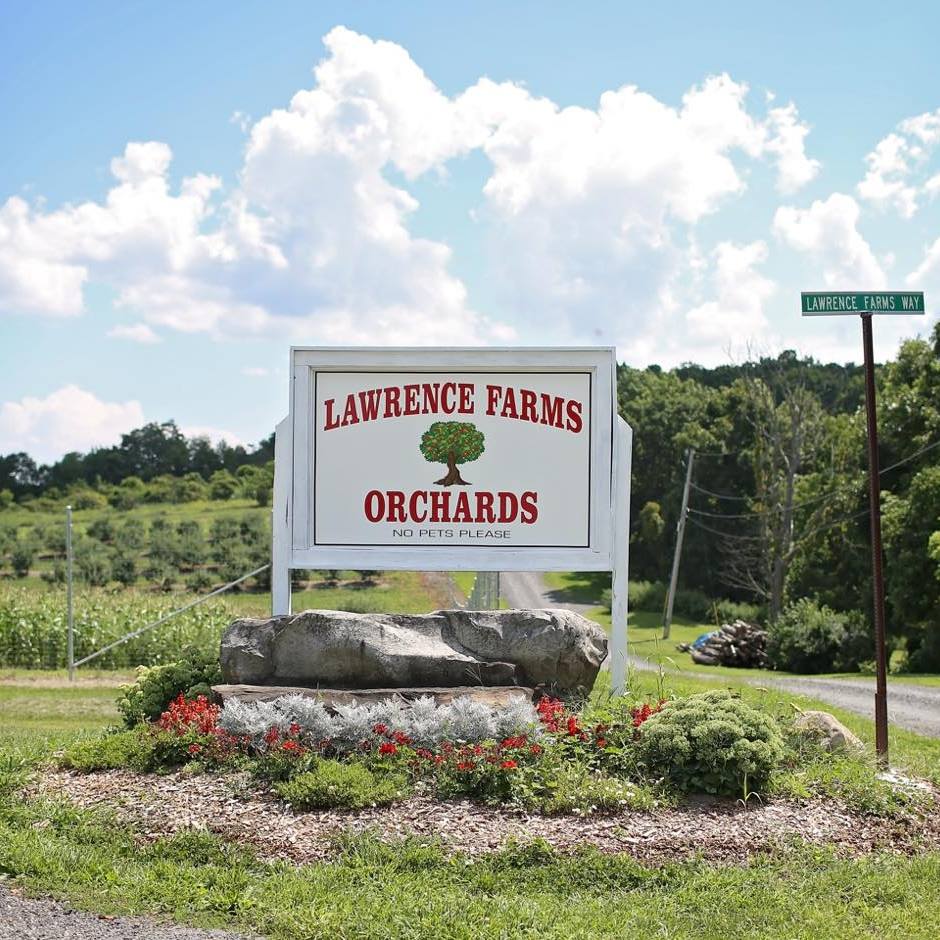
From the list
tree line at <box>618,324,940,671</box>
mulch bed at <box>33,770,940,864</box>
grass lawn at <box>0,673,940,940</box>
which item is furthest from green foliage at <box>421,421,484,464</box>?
tree line at <box>618,324,940,671</box>

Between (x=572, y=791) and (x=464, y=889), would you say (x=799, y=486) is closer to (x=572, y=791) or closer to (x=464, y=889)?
(x=572, y=791)

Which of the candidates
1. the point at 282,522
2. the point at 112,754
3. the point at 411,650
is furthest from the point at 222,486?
the point at 112,754

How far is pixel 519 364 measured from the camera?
11.0 metres

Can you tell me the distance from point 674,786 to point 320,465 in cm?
509

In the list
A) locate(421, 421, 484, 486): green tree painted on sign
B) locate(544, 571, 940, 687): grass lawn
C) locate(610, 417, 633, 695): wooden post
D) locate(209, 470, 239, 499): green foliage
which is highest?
locate(209, 470, 239, 499): green foliage

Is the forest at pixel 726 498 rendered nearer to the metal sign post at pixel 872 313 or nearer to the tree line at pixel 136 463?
the tree line at pixel 136 463

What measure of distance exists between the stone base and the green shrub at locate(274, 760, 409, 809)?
4.16 ft

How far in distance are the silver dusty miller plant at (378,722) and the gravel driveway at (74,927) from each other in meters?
2.21

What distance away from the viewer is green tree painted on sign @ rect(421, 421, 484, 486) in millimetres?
11047

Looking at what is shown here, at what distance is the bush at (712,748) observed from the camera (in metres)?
7.75

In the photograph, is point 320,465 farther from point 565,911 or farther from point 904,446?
point 904,446

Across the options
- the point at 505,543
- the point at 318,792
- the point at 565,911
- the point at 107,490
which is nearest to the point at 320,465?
the point at 505,543

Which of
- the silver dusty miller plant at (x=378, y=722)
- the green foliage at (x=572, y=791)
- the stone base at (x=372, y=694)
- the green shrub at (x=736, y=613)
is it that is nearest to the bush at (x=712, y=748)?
the green foliage at (x=572, y=791)

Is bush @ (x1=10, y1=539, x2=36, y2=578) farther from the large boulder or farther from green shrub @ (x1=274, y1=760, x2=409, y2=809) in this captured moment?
green shrub @ (x1=274, y1=760, x2=409, y2=809)
